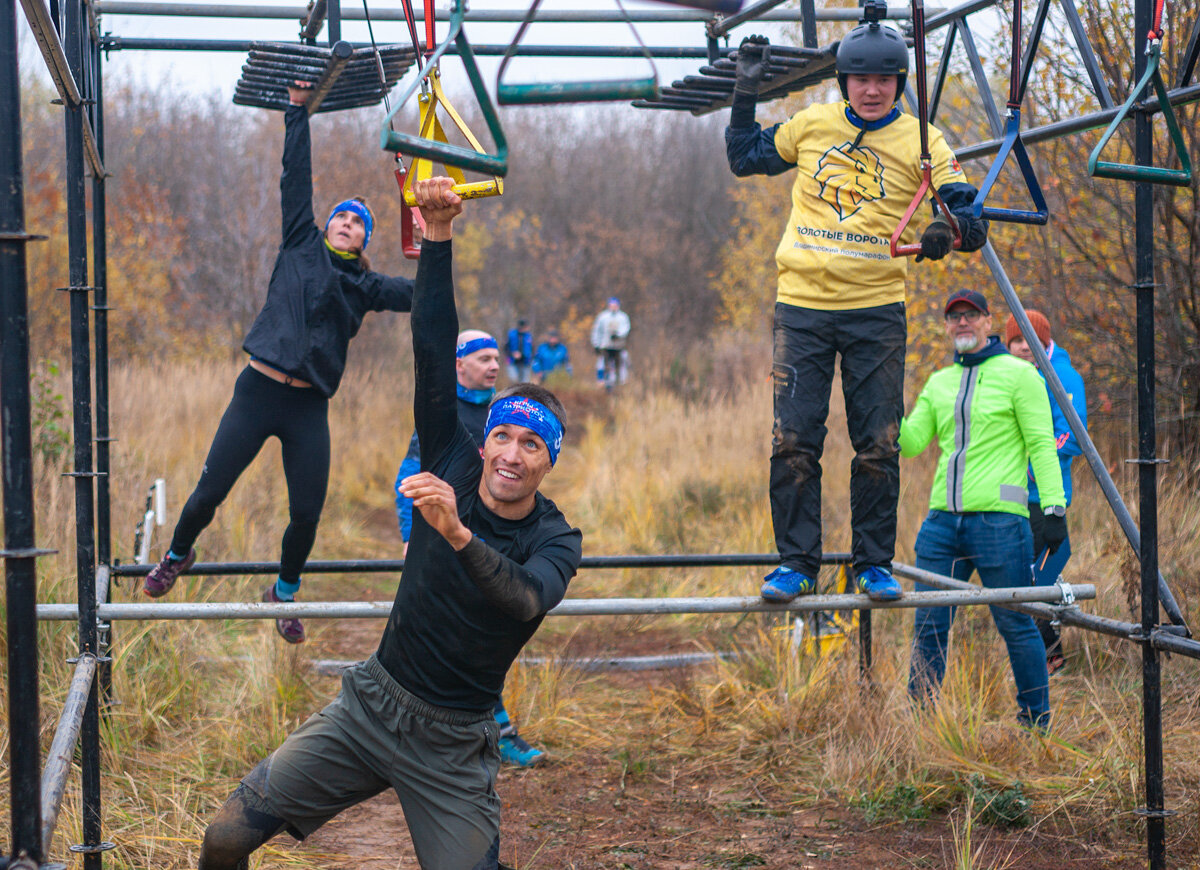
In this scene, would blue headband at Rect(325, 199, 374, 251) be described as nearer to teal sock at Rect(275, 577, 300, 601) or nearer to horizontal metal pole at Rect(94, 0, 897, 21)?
horizontal metal pole at Rect(94, 0, 897, 21)

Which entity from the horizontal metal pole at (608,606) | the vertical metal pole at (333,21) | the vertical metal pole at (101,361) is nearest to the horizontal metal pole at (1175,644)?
the horizontal metal pole at (608,606)

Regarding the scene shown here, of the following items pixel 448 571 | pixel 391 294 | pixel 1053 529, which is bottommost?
pixel 1053 529

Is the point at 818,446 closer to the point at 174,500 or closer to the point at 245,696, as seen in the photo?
the point at 245,696

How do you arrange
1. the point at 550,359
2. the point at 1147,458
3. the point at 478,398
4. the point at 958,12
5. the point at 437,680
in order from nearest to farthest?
the point at 437,680 → the point at 1147,458 → the point at 958,12 → the point at 478,398 → the point at 550,359

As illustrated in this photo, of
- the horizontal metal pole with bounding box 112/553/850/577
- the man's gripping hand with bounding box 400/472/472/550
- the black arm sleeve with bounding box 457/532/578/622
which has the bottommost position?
the horizontal metal pole with bounding box 112/553/850/577

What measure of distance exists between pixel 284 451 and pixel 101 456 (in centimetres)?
69

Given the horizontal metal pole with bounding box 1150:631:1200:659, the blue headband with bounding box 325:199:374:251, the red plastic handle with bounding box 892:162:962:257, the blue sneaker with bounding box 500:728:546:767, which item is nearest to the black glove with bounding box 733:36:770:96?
the red plastic handle with bounding box 892:162:962:257

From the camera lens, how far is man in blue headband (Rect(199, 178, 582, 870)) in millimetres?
2814

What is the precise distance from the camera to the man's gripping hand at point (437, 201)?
2.51 metres

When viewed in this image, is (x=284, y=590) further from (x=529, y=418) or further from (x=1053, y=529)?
(x=1053, y=529)

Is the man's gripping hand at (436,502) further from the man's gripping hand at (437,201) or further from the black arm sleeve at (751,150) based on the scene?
the black arm sleeve at (751,150)

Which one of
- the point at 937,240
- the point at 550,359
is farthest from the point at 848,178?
the point at 550,359

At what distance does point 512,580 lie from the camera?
103 inches

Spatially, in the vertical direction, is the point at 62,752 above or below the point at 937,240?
below
